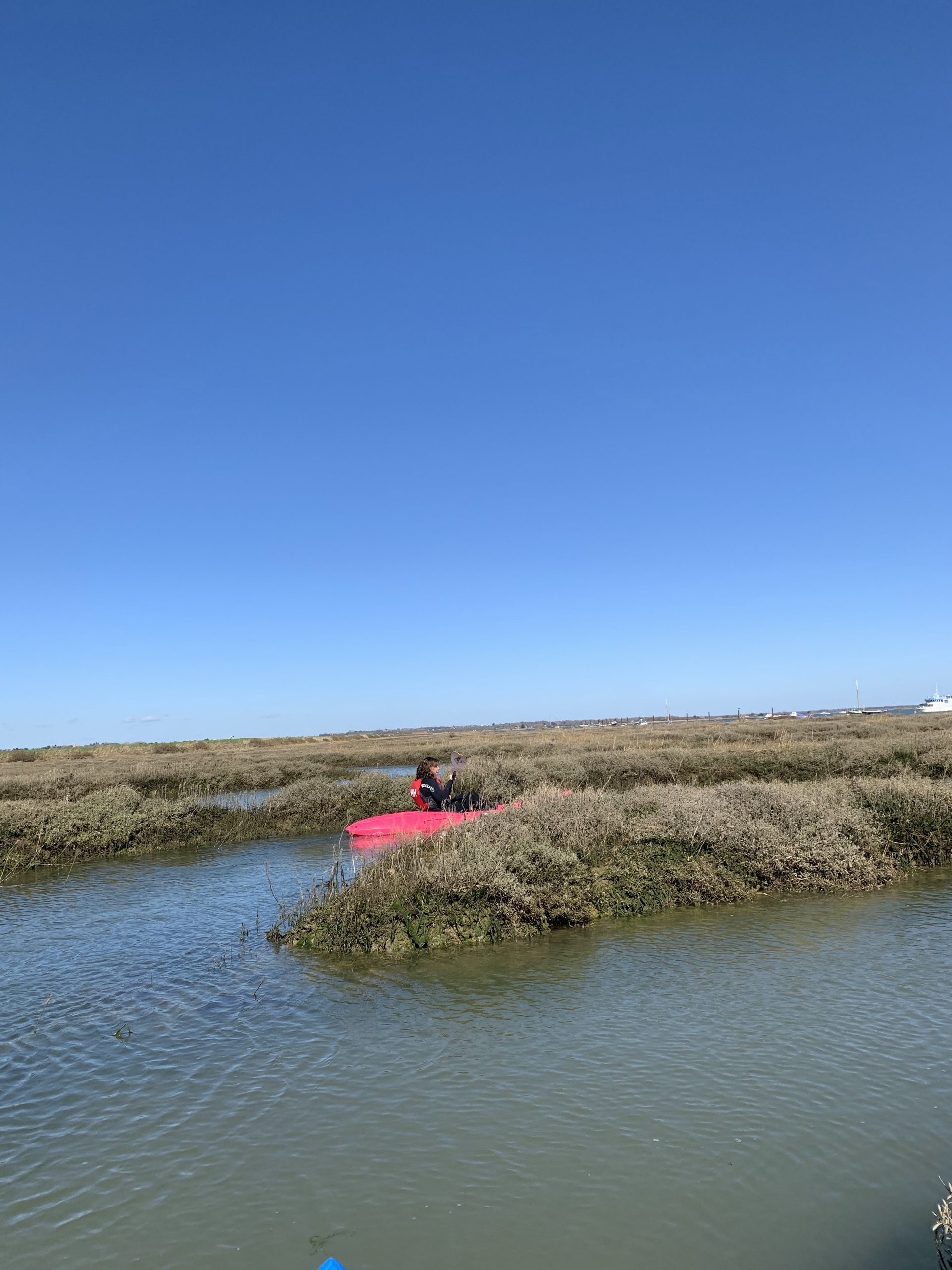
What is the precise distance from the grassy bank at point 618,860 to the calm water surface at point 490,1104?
0.53 metres

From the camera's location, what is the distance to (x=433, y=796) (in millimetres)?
15969

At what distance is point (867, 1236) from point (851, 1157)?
2.51ft

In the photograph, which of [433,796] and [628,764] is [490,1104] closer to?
[433,796]

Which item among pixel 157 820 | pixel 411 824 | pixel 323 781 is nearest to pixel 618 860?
pixel 411 824

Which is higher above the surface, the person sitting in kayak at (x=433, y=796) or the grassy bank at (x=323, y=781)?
the person sitting in kayak at (x=433, y=796)

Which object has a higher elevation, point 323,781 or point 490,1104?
point 323,781

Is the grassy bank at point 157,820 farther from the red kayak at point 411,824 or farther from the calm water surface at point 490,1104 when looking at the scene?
the calm water surface at point 490,1104

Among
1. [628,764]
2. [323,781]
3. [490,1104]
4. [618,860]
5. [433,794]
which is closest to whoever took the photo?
[490,1104]

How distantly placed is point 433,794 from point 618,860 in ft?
17.6

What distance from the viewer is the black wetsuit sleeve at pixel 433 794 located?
625 inches

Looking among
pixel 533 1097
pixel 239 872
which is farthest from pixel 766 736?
pixel 533 1097

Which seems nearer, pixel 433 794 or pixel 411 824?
pixel 411 824

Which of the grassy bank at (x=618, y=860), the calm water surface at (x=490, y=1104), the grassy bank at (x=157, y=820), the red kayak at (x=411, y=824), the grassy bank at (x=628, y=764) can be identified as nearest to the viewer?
the calm water surface at (x=490, y=1104)

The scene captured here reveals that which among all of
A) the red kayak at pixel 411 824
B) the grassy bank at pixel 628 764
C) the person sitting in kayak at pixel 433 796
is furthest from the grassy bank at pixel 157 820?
the person sitting in kayak at pixel 433 796
